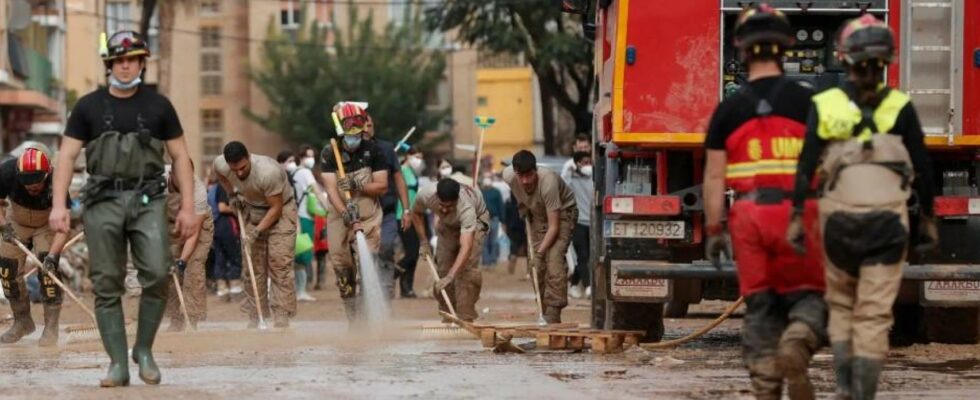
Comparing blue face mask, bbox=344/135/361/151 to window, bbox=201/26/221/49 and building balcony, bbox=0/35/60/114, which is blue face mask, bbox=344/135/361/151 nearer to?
building balcony, bbox=0/35/60/114

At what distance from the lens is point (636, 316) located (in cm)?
1427

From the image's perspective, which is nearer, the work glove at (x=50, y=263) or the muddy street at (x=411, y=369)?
the muddy street at (x=411, y=369)

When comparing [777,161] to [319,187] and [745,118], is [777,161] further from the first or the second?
[319,187]

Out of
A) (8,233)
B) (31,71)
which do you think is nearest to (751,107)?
(8,233)

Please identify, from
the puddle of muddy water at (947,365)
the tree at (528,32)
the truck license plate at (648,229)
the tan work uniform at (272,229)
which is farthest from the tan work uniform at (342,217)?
the tree at (528,32)

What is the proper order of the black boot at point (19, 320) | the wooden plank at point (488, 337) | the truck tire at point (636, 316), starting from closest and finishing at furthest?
the wooden plank at point (488, 337) < the truck tire at point (636, 316) < the black boot at point (19, 320)

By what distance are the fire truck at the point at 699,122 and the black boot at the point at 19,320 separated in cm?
495

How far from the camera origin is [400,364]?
41.7ft

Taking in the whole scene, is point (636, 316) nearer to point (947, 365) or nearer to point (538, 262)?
point (947, 365)

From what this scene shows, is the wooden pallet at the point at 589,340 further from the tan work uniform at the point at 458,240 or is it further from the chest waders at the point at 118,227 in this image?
the chest waders at the point at 118,227

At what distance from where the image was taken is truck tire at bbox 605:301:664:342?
46.8 feet

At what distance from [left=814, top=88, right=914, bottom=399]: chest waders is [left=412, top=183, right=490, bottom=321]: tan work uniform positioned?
8100 mm

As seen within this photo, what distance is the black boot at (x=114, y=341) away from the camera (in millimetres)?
11023

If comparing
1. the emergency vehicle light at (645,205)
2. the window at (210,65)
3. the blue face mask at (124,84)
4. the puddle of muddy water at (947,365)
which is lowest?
the puddle of muddy water at (947,365)
